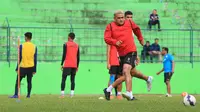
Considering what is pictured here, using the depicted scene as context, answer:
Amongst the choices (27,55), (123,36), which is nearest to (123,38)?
(123,36)

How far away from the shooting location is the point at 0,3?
2897 centimetres

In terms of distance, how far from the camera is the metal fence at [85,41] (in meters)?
25.0

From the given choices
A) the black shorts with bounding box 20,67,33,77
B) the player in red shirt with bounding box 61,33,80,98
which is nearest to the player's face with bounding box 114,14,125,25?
the black shorts with bounding box 20,67,33,77

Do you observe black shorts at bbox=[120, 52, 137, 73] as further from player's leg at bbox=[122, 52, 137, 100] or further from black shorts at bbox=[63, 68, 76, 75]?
black shorts at bbox=[63, 68, 76, 75]

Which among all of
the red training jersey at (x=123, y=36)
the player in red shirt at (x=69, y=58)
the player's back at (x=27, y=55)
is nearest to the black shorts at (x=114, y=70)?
the red training jersey at (x=123, y=36)

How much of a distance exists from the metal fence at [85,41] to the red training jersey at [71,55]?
→ 4.36m

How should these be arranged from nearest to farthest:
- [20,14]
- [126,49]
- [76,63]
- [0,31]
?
[126,49], [76,63], [0,31], [20,14]

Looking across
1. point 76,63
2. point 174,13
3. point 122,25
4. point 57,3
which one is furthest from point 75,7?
point 122,25

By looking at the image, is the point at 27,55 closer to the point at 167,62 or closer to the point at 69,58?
the point at 69,58

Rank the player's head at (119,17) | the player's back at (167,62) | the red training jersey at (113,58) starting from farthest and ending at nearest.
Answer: the player's back at (167,62) → the red training jersey at (113,58) → the player's head at (119,17)

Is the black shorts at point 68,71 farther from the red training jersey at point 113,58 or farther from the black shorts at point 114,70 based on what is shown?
the black shorts at point 114,70

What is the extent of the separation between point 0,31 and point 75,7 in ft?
18.4

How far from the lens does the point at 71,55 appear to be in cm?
2077

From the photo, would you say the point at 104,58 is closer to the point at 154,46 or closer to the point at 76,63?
the point at 154,46
